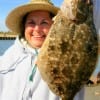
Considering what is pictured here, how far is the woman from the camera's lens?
4059 millimetres

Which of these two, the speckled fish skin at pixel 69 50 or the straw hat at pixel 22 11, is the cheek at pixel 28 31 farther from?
the speckled fish skin at pixel 69 50

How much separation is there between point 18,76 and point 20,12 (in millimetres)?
656


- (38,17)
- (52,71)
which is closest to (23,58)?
(38,17)

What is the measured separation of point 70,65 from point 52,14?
4.10 feet

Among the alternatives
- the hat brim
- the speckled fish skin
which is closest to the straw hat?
the hat brim

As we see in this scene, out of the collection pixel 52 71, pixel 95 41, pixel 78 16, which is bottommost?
pixel 52 71

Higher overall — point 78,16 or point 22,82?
point 78,16

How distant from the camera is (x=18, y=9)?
423 centimetres

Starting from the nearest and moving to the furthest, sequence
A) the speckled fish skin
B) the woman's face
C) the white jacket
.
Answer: the speckled fish skin, the woman's face, the white jacket

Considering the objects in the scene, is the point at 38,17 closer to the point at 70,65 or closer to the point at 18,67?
the point at 18,67

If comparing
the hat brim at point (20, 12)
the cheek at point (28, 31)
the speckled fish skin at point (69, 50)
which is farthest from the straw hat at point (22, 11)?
the speckled fish skin at point (69, 50)

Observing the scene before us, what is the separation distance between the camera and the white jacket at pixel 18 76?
13.4 ft

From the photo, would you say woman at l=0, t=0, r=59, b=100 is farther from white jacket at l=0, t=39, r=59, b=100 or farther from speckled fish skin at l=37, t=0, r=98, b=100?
speckled fish skin at l=37, t=0, r=98, b=100

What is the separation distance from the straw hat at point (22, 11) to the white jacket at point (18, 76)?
0.72 feet
